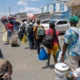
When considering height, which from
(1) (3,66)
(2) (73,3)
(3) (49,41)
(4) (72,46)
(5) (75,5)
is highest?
(2) (73,3)

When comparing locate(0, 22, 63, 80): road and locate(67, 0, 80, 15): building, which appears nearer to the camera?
locate(0, 22, 63, 80): road

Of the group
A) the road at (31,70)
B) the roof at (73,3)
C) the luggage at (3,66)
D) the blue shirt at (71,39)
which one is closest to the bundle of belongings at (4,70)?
the luggage at (3,66)

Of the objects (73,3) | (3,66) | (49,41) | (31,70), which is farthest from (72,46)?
(73,3)

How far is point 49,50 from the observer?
849cm

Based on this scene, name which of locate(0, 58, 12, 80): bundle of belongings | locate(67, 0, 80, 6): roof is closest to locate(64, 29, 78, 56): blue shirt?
locate(0, 58, 12, 80): bundle of belongings

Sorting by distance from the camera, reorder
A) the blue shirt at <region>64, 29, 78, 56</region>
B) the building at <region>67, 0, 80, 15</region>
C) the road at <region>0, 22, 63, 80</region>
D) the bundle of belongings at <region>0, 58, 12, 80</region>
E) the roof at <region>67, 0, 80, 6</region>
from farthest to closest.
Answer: the building at <region>67, 0, 80, 15</region>, the roof at <region>67, 0, 80, 6</region>, the road at <region>0, 22, 63, 80</region>, the blue shirt at <region>64, 29, 78, 56</region>, the bundle of belongings at <region>0, 58, 12, 80</region>

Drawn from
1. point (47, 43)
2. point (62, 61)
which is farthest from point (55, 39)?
point (62, 61)

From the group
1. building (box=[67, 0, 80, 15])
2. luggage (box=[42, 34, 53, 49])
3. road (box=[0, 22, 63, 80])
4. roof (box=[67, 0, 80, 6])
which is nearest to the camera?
road (box=[0, 22, 63, 80])

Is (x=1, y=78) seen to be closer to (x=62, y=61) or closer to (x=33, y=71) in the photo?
(x=62, y=61)

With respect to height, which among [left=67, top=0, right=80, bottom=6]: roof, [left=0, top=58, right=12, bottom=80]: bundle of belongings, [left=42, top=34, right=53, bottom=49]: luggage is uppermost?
[left=67, top=0, right=80, bottom=6]: roof

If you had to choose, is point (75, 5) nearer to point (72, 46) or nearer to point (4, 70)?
point (72, 46)

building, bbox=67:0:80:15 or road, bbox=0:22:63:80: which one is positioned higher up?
building, bbox=67:0:80:15

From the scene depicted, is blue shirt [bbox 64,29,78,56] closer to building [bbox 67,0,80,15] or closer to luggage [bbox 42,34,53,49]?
luggage [bbox 42,34,53,49]

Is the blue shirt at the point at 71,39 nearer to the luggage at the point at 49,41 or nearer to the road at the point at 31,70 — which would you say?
the road at the point at 31,70
